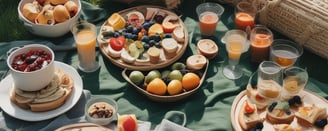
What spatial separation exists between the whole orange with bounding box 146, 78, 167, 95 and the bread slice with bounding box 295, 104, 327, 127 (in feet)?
2.13

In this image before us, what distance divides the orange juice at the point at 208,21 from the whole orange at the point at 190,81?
18.3 inches

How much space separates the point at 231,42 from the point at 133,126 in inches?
28.6

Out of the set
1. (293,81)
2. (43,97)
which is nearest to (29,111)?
(43,97)

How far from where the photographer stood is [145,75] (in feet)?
8.37

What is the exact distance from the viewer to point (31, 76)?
85.9 inches

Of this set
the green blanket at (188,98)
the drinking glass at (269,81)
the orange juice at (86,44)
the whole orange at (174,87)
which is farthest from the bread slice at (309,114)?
the orange juice at (86,44)

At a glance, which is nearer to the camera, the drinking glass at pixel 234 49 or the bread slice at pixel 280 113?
the bread slice at pixel 280 113

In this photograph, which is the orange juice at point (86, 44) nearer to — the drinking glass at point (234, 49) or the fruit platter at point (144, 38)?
the fruit platter at point (144, 38)

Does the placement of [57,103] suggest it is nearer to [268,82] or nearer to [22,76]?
[22,76]

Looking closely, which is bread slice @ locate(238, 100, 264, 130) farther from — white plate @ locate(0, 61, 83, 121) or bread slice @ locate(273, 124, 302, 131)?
white plate @ locate(0, 61, 83, 121)

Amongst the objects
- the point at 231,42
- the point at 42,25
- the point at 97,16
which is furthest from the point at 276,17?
the point at 42,25

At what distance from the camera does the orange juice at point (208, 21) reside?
2775 millimetres

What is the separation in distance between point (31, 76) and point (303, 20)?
1467mm

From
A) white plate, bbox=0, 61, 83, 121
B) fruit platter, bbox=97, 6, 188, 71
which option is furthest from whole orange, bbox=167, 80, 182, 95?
white plate, bbox=0, 61, 83, 121
